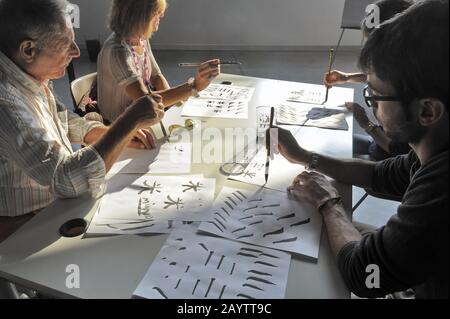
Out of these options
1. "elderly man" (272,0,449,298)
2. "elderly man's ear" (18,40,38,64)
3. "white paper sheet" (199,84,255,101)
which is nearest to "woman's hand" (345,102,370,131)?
"white paper sheet" (199,84,255,101)

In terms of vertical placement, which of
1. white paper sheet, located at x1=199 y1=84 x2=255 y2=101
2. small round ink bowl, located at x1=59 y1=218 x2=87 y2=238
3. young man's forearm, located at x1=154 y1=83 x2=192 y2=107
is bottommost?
small round ink bowl, located at x1=59 y1=218 x2=87 y2=238

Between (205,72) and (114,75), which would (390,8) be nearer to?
(205,72)

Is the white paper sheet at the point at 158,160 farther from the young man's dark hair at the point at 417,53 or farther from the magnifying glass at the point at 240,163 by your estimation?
the young man's dark hair at the point at 417,53

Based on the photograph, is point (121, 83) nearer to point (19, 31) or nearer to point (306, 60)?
point (19, 31)

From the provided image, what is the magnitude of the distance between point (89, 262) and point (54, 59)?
0.62 m

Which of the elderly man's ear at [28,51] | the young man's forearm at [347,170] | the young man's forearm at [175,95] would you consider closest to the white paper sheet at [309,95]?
the young man's forearm at [175,95]

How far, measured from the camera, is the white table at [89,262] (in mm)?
815

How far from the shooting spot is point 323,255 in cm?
90

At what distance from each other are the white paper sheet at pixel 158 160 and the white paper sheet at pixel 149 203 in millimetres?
41

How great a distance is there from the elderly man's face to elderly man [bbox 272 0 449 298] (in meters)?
0.83

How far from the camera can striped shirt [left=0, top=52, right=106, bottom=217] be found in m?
1.02

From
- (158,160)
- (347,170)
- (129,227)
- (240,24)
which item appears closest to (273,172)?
(347,170)

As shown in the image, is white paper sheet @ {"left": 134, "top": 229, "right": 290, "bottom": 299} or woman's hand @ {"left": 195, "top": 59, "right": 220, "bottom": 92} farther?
woman's hand @ {"left": 195, "top": 59, "right": 220, "bottom": 92}

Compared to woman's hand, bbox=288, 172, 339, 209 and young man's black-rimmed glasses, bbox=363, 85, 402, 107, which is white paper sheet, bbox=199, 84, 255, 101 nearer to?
woman's hand, bbox=288, 172, 339, 209
